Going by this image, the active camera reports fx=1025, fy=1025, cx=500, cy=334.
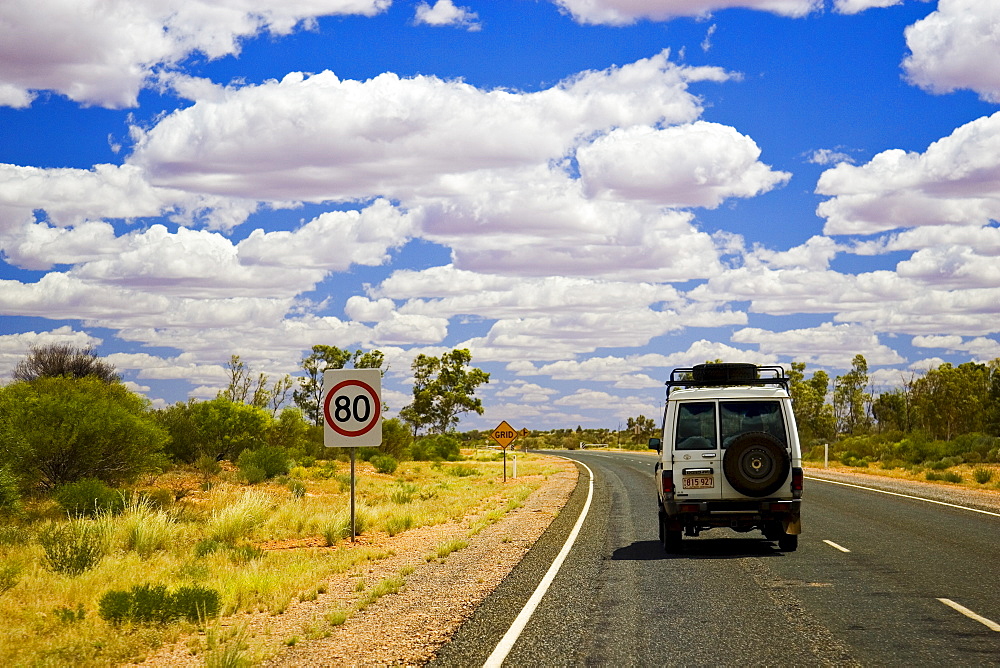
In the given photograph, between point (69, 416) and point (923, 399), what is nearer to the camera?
point (69, 416)

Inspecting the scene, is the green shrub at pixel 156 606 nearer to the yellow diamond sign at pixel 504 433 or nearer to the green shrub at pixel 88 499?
the green shrub at pixel 88 499

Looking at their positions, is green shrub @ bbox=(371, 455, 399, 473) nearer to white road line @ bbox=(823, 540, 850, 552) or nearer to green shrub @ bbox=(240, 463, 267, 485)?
green shrub @ bbox=(240, 463, 267, 485)

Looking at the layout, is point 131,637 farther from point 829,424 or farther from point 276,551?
point 829,424

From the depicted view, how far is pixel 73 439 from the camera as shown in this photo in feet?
80.5

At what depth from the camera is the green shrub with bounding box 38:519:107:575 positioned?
13.4m

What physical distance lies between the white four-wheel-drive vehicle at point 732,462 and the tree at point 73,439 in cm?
1487

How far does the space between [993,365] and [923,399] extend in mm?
10131

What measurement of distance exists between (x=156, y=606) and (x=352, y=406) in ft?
A: 23.4

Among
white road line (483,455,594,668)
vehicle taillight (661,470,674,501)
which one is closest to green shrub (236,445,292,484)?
white road line (483,455,594,668)

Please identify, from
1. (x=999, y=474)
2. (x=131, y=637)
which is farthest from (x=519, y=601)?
(x=999, y=474)

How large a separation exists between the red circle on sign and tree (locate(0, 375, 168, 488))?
8957mm

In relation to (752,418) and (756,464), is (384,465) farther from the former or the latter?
(756,464)

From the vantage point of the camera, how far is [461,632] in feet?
30.0

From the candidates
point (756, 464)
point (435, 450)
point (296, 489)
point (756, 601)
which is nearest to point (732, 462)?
point (756, 464)
